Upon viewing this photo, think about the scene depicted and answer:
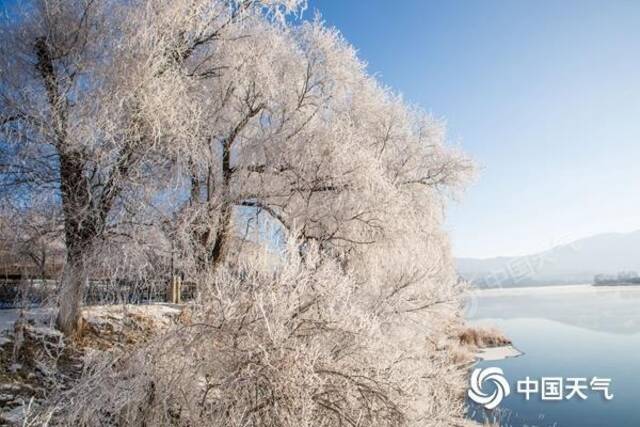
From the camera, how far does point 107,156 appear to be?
855 cm

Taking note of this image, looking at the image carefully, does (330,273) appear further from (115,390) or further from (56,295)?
(56,295)

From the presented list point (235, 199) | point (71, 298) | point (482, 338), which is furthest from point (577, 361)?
point (71, 298)

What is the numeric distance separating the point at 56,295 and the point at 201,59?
534cm

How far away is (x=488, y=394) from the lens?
13.6 meters

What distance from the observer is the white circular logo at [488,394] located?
12.4m

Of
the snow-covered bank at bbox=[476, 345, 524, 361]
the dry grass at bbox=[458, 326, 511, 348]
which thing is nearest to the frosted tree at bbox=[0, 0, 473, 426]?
the snow-covered bank at bbox=[476, 345, 524, 361]

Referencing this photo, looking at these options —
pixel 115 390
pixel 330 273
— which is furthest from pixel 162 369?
pixel 330 273

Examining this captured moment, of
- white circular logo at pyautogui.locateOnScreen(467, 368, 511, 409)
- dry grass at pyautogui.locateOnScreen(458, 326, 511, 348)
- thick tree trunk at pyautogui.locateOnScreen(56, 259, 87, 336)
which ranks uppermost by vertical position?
thick tree trunk at pyautogui.locateOnScreen(56, 259, 87, 336)

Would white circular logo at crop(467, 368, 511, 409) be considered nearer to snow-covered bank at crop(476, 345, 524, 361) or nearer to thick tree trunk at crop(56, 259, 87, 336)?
snow-covered bank at crop(476, 345, 524, 361)

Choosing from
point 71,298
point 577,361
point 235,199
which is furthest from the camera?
point 577,361

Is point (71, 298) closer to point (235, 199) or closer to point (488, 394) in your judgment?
point (235, 199)

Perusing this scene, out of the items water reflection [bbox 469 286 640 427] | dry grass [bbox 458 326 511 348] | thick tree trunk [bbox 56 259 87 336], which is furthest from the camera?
dry grass [bbox 458 326 511 348]

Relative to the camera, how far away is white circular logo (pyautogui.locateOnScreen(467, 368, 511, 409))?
40.7 feet

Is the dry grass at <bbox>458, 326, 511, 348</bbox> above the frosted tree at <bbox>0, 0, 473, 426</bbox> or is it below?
below
